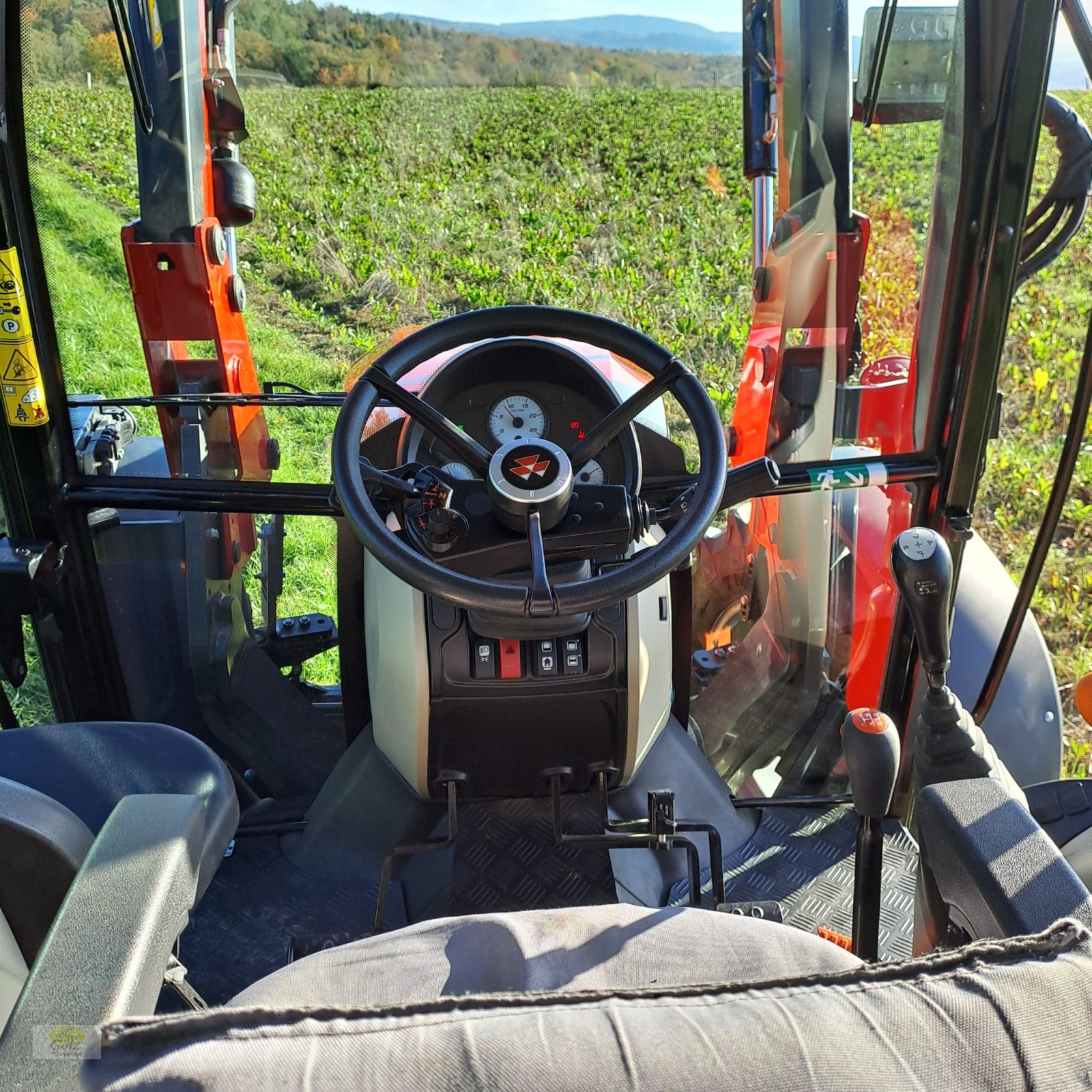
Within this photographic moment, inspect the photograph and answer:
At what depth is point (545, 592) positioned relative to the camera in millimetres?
1524

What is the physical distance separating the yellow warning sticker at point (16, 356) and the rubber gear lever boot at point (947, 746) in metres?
1.66

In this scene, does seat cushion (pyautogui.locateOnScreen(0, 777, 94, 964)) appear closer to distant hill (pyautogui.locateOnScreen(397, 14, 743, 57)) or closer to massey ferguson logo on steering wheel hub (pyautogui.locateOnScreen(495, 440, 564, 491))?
massey ferguson logo on steering wheel hub (pyautogui.locateOnScreen(495, 440, 564, 491))

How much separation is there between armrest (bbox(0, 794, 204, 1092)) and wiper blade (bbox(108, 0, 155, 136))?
1397mm

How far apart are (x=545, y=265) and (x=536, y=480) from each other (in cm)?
97

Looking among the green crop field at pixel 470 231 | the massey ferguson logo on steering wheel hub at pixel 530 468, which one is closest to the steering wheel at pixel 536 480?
the massey ferguson logo on steering wheel hub at pixel 530 468

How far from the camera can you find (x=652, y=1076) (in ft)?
1.97

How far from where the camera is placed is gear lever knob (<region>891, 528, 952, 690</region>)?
147cm

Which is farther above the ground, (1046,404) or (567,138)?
(567,138)

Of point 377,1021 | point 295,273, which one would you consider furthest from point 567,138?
point 377,1021

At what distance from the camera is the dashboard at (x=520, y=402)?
1.96 metres

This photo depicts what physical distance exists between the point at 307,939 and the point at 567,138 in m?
2.04

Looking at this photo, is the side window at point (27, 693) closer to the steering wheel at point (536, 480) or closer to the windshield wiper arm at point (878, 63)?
the steering wheel at point (536, 480)

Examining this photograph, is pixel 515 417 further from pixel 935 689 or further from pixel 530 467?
pixel 935 689

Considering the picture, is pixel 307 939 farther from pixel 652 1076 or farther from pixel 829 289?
pixel 829 289
